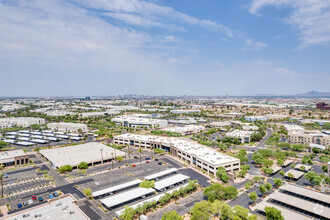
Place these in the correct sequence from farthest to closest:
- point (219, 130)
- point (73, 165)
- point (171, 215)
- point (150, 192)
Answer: point (219, 130) → point (73, 165) → point (150, 192) → point (171, 215)

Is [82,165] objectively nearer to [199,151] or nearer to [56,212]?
[56,212]

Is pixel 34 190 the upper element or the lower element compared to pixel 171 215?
lower

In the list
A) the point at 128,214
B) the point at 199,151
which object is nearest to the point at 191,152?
the point at 199,151

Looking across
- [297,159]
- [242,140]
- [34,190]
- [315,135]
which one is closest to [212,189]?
[34,190]

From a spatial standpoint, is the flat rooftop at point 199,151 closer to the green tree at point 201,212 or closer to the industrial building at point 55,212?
the green tree at point 201,212

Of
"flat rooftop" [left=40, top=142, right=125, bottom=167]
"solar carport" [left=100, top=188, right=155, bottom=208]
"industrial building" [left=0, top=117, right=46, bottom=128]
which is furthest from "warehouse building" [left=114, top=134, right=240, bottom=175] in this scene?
"industrial building" [left=0, top=117, right=46, bottom=128]

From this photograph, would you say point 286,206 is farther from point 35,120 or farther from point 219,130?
point 35,120
